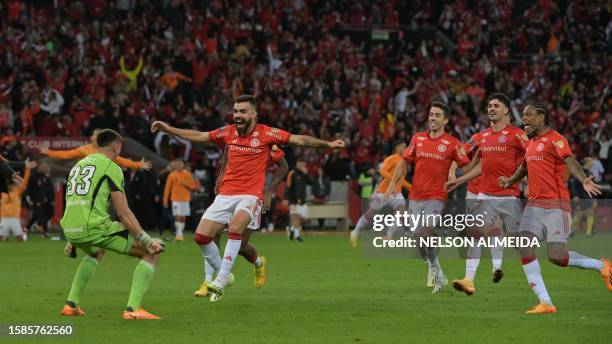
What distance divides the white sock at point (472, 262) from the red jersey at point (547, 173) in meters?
2.05

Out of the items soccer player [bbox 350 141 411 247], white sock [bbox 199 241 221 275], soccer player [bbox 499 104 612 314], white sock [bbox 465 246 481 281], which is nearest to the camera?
soccer player [bbox 499 104 612 314]

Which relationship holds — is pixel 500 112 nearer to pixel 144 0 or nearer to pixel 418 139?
pixel 418 139

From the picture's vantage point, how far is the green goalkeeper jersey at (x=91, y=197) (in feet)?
40.2

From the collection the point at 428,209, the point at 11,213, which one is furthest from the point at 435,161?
the point at 11,213

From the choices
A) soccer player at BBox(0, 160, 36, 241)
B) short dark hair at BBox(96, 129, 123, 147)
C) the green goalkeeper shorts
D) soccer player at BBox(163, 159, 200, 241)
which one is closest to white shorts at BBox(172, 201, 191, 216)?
soccer player at BBox(163, 159, 200, 241)

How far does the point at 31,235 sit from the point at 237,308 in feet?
63.9

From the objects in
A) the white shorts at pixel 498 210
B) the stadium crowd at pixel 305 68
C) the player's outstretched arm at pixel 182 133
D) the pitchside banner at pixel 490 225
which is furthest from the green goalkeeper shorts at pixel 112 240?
the stadium crowd at pixel 305 68

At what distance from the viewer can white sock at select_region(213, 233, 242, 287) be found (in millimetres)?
14211

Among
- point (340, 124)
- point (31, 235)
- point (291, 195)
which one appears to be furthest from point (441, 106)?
point (340, 124)

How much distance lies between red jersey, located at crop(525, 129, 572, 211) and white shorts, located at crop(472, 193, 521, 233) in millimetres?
2108

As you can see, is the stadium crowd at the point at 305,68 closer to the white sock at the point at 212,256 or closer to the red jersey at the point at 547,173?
the white sock at the point at 212,256

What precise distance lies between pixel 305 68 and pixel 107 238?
27745mm

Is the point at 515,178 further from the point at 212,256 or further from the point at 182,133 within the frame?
the point at 182,133

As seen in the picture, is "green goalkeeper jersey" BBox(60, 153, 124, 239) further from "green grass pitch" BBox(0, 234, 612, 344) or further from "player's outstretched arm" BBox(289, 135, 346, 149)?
"player's outstretched arm" BBox(289, 135, 346, 149)
